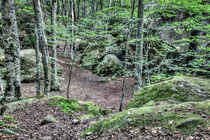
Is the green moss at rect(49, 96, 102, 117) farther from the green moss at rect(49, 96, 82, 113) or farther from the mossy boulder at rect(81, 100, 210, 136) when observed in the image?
the mossy boulder at rect(81, 100, 210, 136)

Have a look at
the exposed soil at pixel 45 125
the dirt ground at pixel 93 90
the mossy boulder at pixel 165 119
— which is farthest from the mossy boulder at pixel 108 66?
the mossy boulder at pixel 165 119

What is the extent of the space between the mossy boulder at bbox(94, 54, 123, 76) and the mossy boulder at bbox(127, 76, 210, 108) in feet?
34.7

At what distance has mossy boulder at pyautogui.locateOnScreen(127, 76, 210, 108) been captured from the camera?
4.16 meters

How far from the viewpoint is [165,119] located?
258cm

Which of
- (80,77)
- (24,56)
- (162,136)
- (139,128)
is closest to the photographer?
(162,136)

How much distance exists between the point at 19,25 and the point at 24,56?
6.03 metres

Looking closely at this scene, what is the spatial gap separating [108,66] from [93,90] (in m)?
4.39

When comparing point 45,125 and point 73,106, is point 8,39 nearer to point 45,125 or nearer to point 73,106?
point 45,125

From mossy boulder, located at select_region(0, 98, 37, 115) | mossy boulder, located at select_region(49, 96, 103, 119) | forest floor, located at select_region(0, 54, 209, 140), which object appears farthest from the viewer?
mossy boulder, located at select_region(49, 96, 103, 119)

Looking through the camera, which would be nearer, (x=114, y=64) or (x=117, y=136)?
(x=117, y=136)

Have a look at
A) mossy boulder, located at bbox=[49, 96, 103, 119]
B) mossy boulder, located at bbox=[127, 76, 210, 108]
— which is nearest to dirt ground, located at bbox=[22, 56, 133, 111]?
mossy boulder, located at bbox=[49, 96, 103, 119]

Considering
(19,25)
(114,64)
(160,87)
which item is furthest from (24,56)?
(160,87)

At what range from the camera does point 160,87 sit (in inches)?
191

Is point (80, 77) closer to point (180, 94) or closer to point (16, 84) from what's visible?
point (16, 84)
